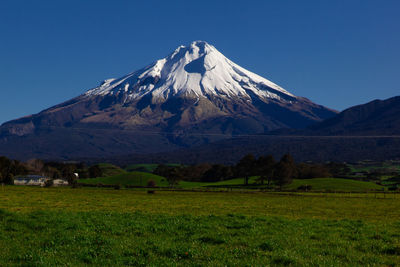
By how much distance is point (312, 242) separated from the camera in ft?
63.4

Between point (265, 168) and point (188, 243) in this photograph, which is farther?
point (265, 168)

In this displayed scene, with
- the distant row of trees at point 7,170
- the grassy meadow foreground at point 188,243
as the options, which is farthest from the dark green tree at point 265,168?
the grassy meadow foreground at point 188,243

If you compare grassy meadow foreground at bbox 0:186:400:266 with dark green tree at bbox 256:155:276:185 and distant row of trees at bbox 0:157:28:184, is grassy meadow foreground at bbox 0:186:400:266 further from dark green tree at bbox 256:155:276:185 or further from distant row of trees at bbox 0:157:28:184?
dark green tree at bbox 256:155:276:185

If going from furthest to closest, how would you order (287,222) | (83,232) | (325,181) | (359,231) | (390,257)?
(325,181) → (287,222) → (359,231) → (83,232) → (390,257)

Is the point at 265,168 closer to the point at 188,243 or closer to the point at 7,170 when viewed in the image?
the point at 7,170

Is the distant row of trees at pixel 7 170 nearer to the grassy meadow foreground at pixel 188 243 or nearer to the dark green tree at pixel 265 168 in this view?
the dark green tree at pixel 265 168

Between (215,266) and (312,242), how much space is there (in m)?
6.50

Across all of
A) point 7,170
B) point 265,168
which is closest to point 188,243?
point 265,168

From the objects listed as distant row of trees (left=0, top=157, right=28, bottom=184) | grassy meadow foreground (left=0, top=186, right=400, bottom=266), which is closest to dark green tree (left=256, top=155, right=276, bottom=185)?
distant row of trees (left=0, top=157, right=28, bottom=184)

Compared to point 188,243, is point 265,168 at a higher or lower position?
lower

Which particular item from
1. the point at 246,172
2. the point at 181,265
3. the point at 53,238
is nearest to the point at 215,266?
the point at 181,265

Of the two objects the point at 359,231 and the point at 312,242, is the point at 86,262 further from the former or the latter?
the point at 359,231

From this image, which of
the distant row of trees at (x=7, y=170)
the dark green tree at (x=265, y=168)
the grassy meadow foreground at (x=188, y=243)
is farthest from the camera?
the dark green tree at (x=265, y=168)

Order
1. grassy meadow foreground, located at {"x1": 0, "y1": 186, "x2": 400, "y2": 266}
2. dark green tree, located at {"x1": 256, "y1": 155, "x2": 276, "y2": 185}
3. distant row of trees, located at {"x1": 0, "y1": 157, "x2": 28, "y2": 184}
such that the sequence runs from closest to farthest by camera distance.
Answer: grassy meadow foreground, located at {"x1": 0, "y1": 186, "x2": 400, "y2": 266}, distant row of trees, located at {"x1": 0, "y1": 157, "x2": 28, "y2": 184}, dark green tree, located at {"x1": 256, "y1": 155, "x2": 276, "y2": 185}
